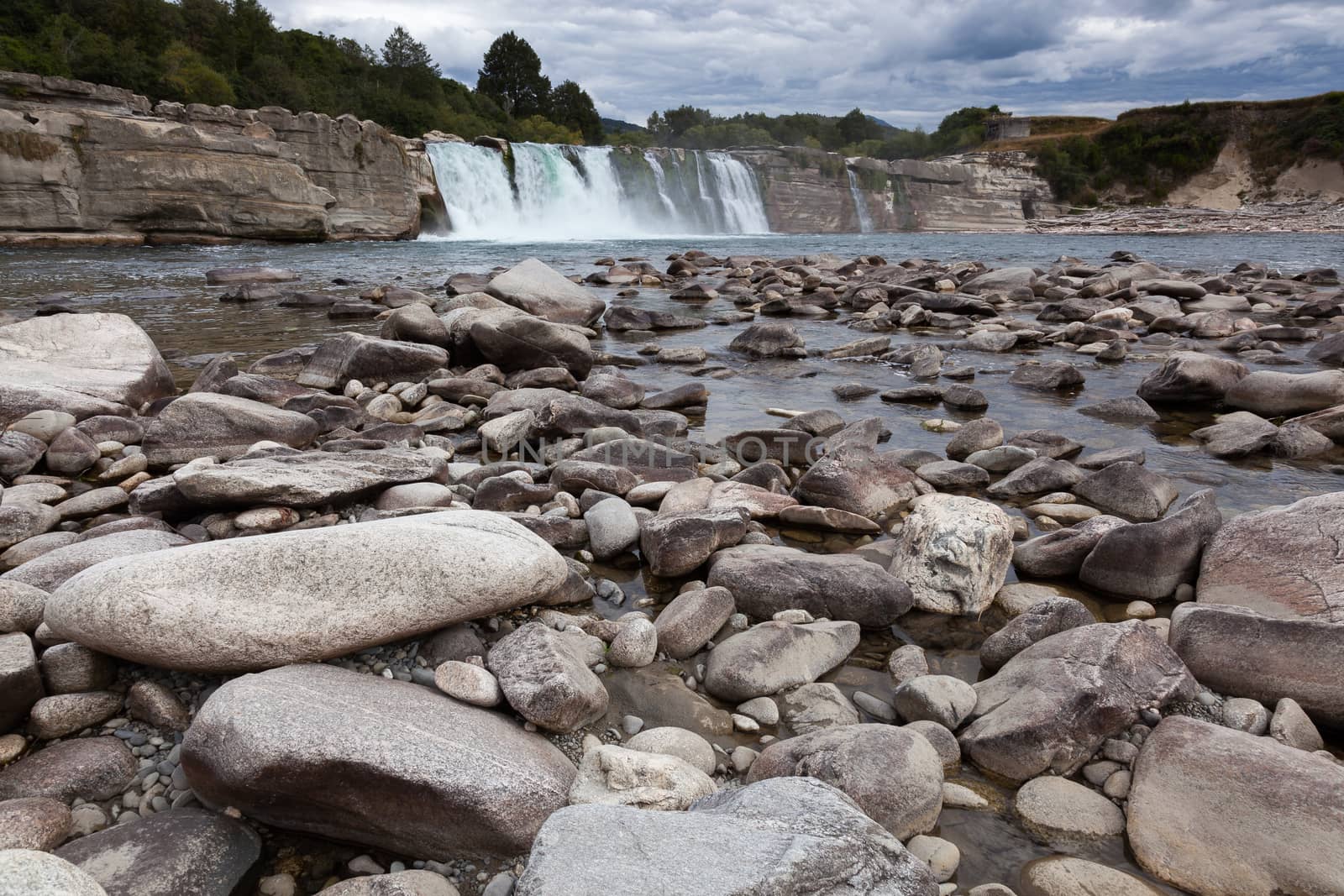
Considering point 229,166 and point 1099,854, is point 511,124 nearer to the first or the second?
point 229,166

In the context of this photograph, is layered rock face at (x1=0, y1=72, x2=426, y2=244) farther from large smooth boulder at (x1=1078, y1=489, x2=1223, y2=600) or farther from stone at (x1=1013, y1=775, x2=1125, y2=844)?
stone at (x1=1013, y1=775, x2=1125, y2=844)

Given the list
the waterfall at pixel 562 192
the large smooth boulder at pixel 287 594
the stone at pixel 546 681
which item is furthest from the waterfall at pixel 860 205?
the stone at pixel 546 681

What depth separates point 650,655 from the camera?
355cm

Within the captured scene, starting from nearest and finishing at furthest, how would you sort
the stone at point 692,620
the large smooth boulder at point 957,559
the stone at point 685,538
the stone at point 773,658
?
1. the stone at point 773,658
2. the stone at point 692,620
3. the large smooth boulder at point 957,559
4. the stone at point 685,538

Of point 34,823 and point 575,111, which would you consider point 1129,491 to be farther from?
point 575,111

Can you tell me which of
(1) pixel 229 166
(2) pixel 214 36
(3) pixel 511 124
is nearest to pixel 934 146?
(3) pixel 511 124

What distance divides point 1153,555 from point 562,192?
3790 cm

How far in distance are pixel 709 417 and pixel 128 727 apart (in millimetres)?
5694

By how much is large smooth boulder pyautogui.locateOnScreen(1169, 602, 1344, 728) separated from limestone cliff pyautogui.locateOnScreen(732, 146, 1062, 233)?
50.2 metres

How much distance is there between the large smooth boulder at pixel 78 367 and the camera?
6.55 meters

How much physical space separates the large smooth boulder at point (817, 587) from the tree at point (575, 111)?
277 feet

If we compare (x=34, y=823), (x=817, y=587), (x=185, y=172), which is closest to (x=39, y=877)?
(x=34, y=823)

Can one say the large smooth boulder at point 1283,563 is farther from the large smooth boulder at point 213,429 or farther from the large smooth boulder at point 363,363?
the large smooth boulder at point 363,363

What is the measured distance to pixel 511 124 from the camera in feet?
235
